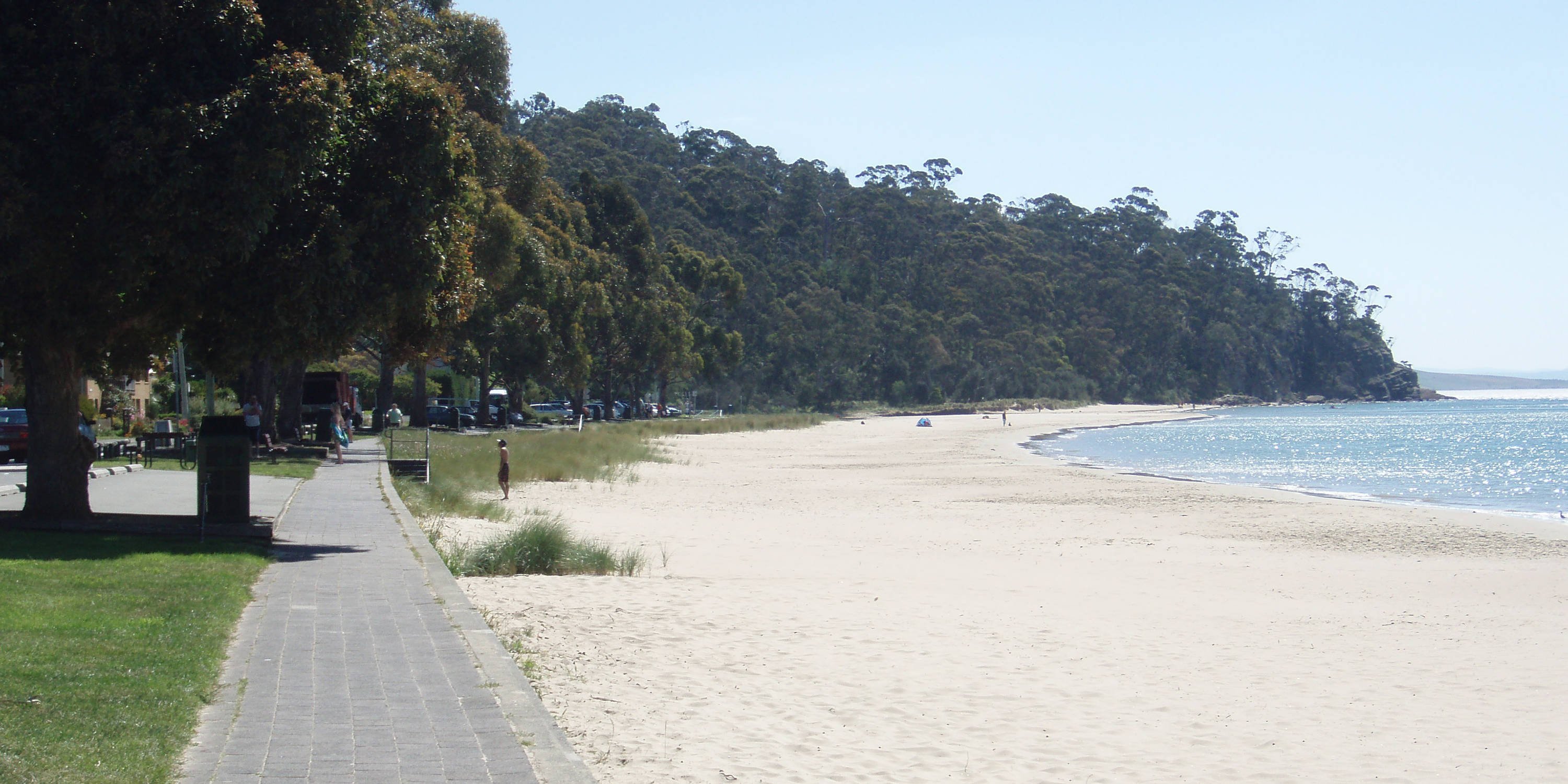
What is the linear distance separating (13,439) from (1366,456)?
4633 cm

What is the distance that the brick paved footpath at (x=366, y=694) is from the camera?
17.0 ft

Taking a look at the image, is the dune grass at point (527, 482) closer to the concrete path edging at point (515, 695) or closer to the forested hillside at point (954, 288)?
the concrete path edging at point (515, 695)

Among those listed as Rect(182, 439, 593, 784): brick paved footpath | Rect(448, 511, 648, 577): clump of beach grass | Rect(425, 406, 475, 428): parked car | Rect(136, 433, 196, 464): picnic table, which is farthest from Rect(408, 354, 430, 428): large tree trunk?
Rect(182, 439, 593, 784): brick paved footpath

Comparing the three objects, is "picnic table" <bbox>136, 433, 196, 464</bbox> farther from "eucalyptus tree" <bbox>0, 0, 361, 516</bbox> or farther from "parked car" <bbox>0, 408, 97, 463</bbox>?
"eucalyptus tree" <bbox>0, 0, 361, 516</bbox>

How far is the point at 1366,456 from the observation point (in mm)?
49938

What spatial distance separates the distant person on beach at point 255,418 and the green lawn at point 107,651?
1582cm

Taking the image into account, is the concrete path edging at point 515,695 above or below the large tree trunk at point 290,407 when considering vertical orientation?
→ below

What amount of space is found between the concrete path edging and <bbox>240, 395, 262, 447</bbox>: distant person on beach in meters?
18.0

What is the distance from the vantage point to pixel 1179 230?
164000 millimetres

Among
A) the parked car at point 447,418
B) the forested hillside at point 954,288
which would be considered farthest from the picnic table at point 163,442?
the forested hillside at point 954,288

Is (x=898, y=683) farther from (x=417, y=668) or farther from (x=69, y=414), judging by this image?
(x=69, y=414)

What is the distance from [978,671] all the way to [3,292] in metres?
9.95

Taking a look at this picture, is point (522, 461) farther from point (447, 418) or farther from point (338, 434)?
point (447, 418)

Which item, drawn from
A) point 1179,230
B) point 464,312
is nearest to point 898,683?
point 464,312
